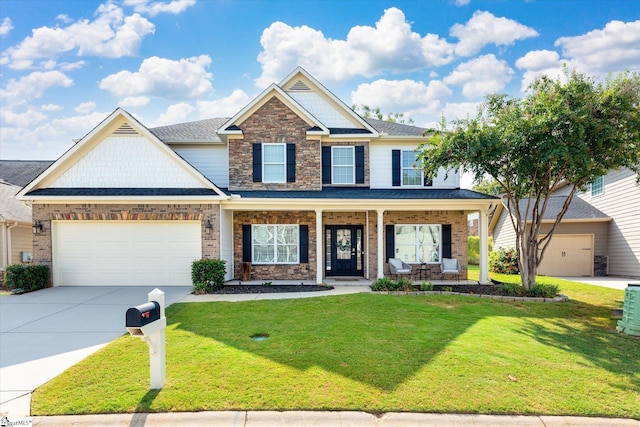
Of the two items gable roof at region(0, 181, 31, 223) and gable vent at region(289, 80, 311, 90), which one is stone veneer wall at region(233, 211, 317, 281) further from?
gable roof at region(0, 181, 31, 223)

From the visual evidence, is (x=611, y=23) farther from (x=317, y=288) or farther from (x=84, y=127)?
(x=84, y=127)

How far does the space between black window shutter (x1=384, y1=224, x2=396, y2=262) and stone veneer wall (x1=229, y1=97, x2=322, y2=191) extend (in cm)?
327

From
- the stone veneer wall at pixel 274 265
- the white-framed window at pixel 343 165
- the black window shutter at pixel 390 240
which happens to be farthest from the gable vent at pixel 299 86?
the black window shutter at pixel 390 240

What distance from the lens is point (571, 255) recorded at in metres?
17.2

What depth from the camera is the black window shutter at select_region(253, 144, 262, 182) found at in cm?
1338

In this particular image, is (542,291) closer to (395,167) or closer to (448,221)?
(448,221)

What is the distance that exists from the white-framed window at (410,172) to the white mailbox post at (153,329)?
37.5 ft

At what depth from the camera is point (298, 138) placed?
13.4 m

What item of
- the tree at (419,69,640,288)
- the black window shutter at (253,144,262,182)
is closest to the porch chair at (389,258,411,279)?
the tree at (419,69,640,288)

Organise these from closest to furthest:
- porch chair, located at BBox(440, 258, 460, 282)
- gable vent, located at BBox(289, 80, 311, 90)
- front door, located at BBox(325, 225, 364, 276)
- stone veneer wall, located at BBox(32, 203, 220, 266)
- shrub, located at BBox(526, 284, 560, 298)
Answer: shrub, located at BBox(526, 284, 560, 298) < stone veneer wall, located at BBox(32, 203, 220, 266) < porch chair, located at BBox(440, 258, 460, 282) < front door, located at BBox(325, 225, 364, 276) < gable vent, located at BBox(289, 80, 311, 90)

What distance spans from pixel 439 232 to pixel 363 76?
29.9ft

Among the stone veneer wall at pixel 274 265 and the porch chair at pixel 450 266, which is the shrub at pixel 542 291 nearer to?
the porch chair at pixel 450 266

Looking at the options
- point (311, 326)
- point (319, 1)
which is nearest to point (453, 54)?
point (319, 1)

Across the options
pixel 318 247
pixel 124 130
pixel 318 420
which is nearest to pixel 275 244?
pixel 318 247
